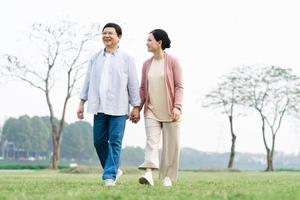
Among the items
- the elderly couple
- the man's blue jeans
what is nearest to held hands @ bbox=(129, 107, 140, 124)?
the elderly couple

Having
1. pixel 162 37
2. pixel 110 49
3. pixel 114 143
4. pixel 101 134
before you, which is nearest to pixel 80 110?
pixel 101 134

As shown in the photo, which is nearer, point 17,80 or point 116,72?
point 116,72

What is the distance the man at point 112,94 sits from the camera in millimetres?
8117

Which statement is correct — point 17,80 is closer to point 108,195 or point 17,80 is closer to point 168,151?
point 168,151

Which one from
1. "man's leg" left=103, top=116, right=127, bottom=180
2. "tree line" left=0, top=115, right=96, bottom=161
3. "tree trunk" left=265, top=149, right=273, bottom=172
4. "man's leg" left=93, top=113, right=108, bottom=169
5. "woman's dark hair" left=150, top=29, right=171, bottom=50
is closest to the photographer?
"man's leg" left=103, top=116, right=127, bottom=180

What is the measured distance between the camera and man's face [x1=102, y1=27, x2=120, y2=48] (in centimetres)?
820

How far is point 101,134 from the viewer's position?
328 inches

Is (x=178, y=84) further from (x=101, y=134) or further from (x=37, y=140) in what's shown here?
(x=37, y=140)

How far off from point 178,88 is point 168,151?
0.88 meters

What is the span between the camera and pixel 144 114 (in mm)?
8578

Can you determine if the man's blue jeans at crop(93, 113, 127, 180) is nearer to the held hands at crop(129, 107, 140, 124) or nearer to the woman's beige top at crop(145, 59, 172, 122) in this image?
the held hands at crop(129, 107, 140, 124)

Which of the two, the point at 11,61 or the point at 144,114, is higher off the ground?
the point at 11,61

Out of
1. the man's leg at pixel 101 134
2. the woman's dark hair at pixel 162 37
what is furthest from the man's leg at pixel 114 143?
the woman's dark hair at pixel 162 37

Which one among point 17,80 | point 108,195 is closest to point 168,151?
point 108,195
